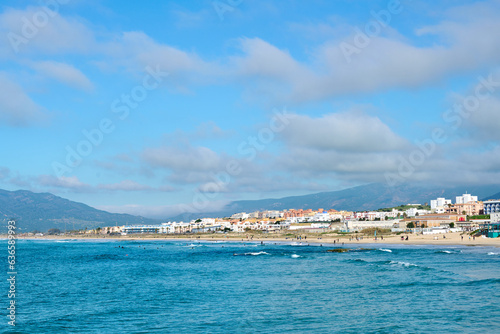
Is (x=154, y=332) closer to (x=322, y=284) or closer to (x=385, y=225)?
(x=322, y=284)

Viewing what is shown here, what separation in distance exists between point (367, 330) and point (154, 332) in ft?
37.0

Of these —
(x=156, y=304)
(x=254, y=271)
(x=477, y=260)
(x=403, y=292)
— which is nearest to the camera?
(x=156, y=304)

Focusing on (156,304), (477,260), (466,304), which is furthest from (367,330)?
(477,260)

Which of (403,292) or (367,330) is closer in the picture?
(367,330)

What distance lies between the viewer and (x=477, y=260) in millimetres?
56781

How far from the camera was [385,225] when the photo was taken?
16838cm

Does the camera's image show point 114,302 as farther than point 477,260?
No

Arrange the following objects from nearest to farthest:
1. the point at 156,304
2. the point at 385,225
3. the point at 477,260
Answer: the point at 156,304 < the point at 477,260 < the point at 385,225

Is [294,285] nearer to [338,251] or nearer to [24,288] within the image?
[24,288]

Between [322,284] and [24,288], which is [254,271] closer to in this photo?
[322,284]

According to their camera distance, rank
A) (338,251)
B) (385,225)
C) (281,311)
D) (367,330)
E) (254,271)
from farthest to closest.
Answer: (385,225) → (338,251) → (254,271) → (281,311) → (367,330)

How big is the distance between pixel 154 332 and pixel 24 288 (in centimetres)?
2476

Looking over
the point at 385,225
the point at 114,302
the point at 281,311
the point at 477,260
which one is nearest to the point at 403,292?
the point at 281,311

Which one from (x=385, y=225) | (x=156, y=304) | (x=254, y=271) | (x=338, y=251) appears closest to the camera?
(x=156, y=304)
